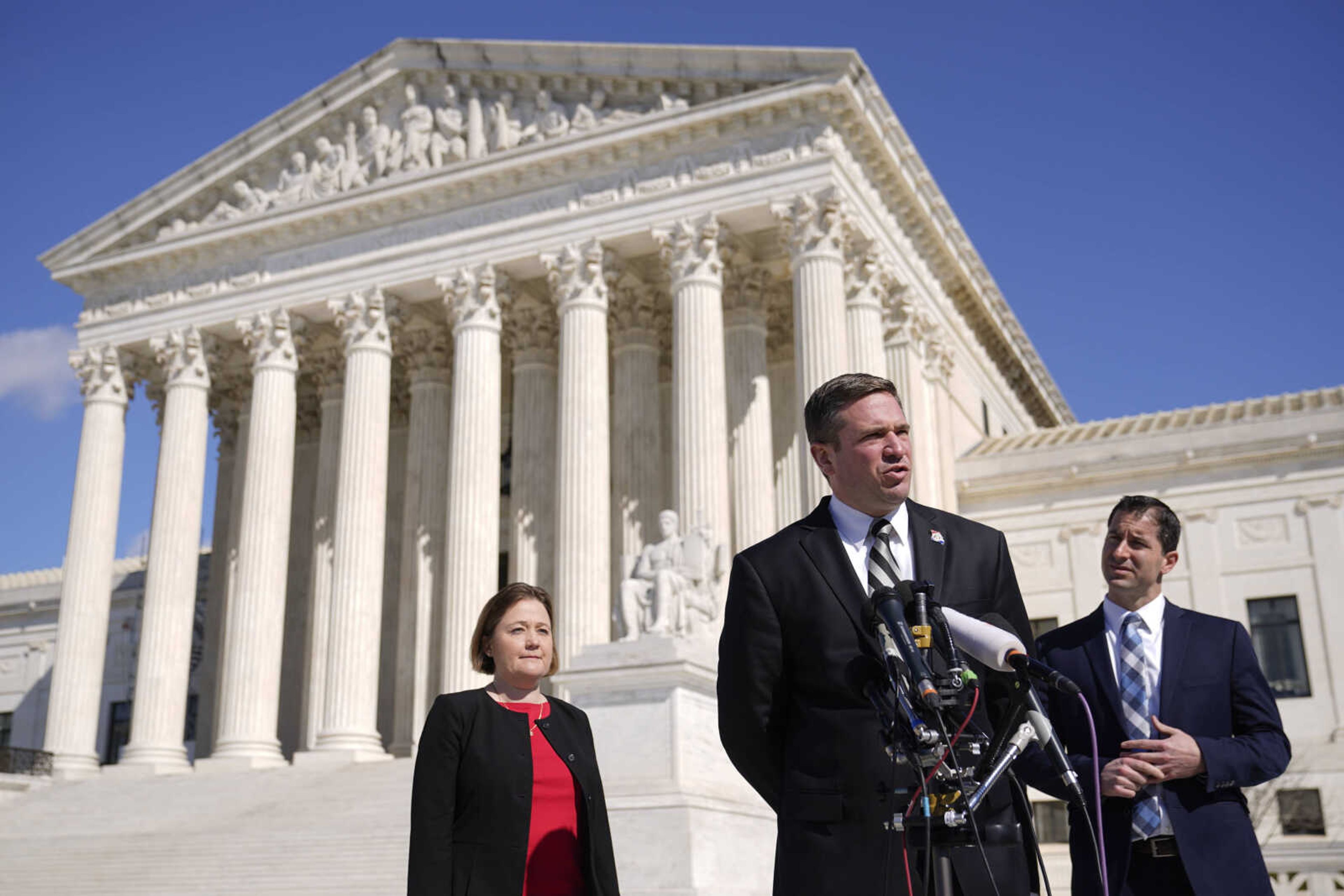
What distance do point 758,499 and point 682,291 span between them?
5400mm

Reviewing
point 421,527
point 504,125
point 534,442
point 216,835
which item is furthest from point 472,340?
point 216,835

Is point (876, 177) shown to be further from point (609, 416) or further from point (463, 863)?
point (463, 863)

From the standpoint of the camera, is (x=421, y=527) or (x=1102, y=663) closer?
(x=1102, y=663)

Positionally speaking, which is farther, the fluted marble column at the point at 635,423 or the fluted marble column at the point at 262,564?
the fluted marble column at the point at 635,423

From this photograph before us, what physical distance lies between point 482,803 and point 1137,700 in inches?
118

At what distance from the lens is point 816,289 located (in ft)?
93.2

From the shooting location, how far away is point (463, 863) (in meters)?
5.62

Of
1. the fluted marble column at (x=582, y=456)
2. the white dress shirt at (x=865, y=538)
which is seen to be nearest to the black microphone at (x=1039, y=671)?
the white dress shirt at (x=865, y=538)

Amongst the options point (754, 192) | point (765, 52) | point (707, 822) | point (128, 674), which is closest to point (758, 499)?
point (754, 192)

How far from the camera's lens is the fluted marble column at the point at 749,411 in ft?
103

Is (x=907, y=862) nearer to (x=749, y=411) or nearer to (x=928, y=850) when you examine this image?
(x=928, y=850)

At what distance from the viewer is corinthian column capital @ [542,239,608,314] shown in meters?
31.2

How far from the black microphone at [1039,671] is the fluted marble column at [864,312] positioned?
2640cm

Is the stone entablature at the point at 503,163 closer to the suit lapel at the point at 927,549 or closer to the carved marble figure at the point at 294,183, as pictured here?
the carved marble figure at the point at 294,183
